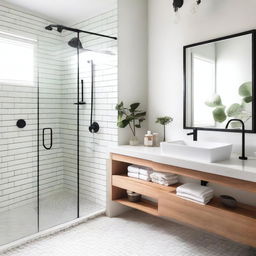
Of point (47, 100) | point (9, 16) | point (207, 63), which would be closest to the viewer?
point (207, 63)

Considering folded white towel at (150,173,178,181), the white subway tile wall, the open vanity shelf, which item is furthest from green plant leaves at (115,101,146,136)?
folded white towel at (150,173,178,181)

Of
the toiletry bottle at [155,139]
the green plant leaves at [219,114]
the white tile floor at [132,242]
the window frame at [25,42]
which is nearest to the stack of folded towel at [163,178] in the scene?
the toiletry bottle at [155,139]

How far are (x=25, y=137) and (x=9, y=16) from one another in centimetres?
144

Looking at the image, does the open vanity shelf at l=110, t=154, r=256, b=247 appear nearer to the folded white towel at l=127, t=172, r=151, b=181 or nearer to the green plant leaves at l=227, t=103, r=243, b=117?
the folded white towel at l=127, t=172, r=151, b=181

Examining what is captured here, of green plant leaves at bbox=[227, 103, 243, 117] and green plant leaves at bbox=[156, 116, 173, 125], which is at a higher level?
green plant leaves at bbox=[227, 103, 243, 117]

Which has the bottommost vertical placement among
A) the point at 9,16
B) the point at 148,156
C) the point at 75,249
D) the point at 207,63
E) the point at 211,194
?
the point at 75,249

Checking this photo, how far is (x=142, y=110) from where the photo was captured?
3.09 metres

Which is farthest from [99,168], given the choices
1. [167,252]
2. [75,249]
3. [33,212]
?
[167,252]

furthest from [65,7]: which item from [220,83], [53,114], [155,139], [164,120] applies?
[220,83]

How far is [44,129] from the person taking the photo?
275 cm

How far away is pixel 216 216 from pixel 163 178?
646 mm

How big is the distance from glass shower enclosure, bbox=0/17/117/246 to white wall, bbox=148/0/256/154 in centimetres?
55

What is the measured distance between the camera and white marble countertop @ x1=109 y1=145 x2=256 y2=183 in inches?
69.7

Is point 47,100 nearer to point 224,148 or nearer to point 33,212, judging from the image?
point 33,212
